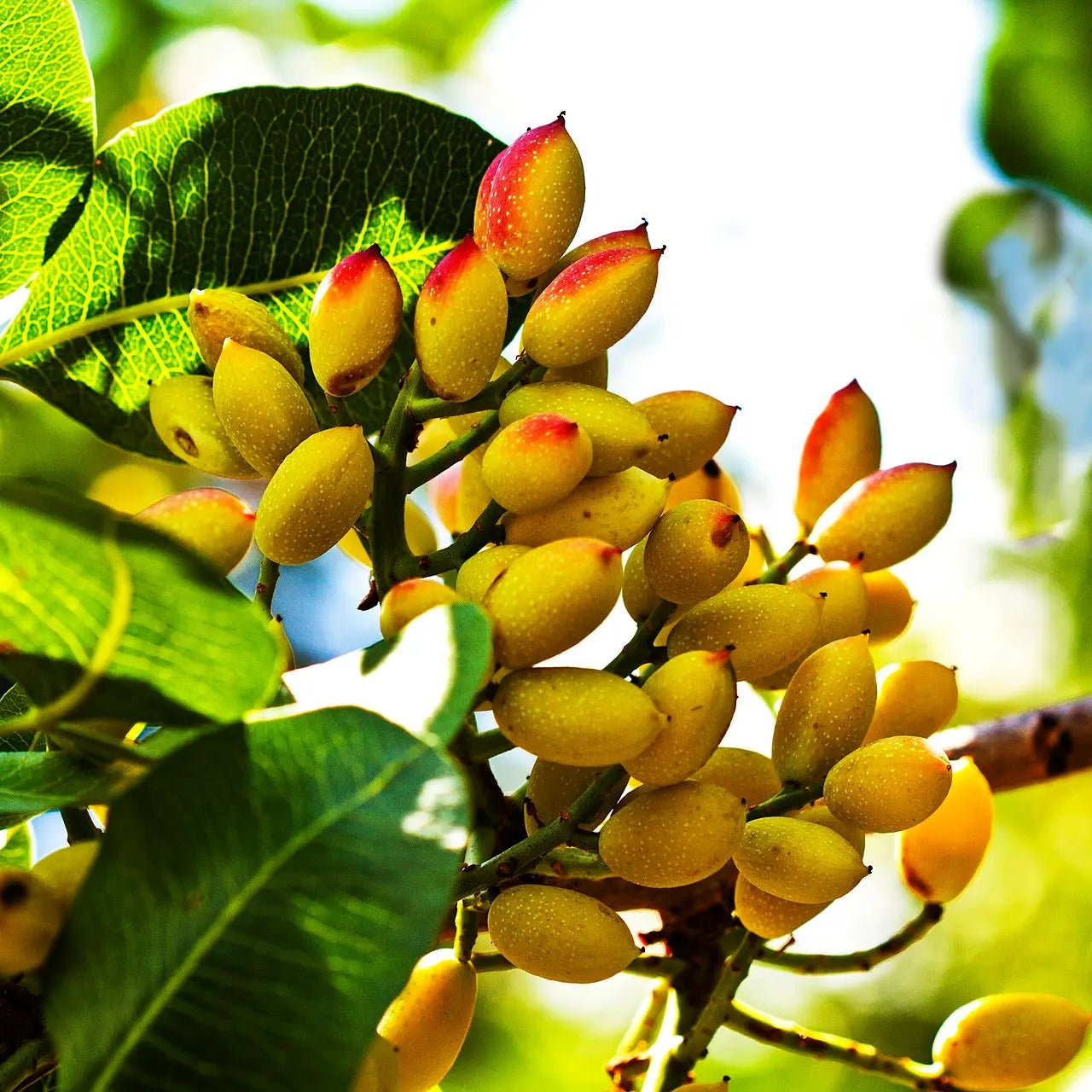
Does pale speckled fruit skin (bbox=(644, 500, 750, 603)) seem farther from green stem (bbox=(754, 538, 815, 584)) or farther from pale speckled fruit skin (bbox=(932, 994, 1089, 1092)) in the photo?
pale speckled fruit skin (bbox=(932, 994, 1089, 1092))

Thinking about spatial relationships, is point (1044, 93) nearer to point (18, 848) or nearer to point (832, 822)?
point (832, 822)

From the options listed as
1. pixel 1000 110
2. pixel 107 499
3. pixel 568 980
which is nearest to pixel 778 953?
pixel 568 980

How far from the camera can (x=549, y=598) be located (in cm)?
61

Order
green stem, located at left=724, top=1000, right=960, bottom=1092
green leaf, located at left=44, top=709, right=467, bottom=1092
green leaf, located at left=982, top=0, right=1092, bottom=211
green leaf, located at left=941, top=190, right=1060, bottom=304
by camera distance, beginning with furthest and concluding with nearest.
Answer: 1. green leaf, located at left=941, top=190, right=1060, bottom=304
2. green leaf, located at left=982, top=0, right=1092, bottom=211
3. green stem, located at left=724, top=1000, right=960, bottom=1092
4. green leaf, located at left=44, top=709, right=467, bottom=1092

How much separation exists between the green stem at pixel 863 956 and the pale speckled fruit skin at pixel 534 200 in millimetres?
486

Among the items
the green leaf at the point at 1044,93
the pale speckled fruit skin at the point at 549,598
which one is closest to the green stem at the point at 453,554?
the pale speckled fruit skin at the point at 549,598

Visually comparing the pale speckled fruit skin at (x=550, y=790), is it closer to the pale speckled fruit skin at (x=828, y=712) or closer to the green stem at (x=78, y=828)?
the pale speckled fruit skin at (x=828, y=712)

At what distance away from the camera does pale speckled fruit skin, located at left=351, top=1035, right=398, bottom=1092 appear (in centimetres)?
68

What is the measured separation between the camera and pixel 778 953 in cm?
89

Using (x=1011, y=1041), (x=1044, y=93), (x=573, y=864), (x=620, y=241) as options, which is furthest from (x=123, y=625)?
(x=1044, y=93)

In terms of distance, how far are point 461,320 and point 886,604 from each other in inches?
14.9

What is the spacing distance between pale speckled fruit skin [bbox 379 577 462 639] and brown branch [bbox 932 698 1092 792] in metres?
0.65

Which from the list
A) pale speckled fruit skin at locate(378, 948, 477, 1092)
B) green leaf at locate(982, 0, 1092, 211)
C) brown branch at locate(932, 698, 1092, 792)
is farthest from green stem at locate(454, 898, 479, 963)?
green leaf at locate(982, 0, 1092, 211)

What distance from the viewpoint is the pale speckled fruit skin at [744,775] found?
2.60 ft
